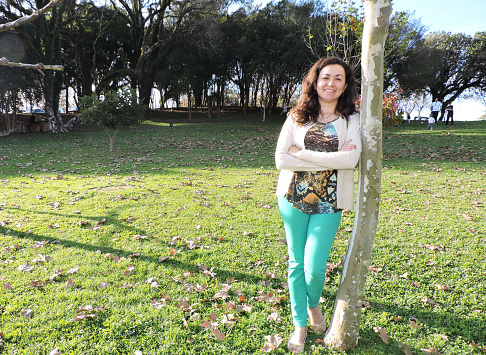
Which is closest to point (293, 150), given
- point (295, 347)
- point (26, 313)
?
point (295, 347)

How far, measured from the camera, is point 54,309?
317cm

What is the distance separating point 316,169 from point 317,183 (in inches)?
4.5

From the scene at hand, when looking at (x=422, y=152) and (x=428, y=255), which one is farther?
(x=422, y=152)

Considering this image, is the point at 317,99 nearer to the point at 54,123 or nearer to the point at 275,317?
the point at 275,317

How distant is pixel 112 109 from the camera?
530 inches

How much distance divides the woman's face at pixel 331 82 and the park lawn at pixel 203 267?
2.16 m

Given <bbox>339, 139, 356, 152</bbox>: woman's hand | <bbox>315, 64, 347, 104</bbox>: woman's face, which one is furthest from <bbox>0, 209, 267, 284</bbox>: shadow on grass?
<bbox>315, 64, 347, 104</bbox>: woman's face

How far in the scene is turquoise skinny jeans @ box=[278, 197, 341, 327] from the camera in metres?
2.39

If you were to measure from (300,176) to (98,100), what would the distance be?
1318 centimetres

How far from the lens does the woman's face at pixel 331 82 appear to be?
2459mm

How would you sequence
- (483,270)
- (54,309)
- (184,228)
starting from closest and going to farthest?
(54,309), (483,270), (184,228)

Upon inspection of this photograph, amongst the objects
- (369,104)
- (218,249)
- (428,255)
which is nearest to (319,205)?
(369,104)

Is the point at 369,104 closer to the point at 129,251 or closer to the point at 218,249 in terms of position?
the point at 218,249

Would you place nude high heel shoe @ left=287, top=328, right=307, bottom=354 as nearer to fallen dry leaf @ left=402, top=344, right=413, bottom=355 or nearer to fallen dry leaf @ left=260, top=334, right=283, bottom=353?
fallen dry leaf @ left=260, top=334, right=283, bottom=353
